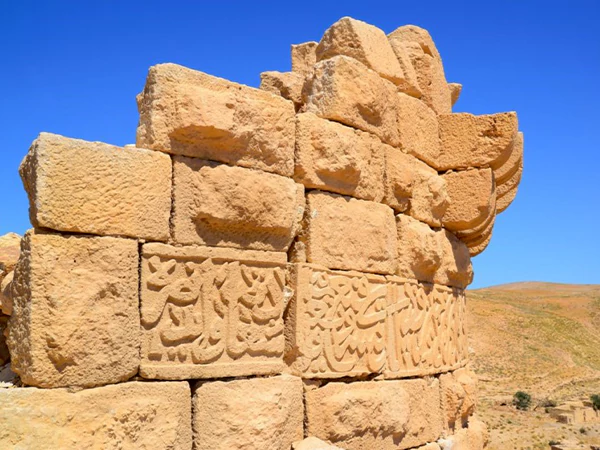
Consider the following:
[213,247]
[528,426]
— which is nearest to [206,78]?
[213,247]

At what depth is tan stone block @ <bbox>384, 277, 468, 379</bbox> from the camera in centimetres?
467

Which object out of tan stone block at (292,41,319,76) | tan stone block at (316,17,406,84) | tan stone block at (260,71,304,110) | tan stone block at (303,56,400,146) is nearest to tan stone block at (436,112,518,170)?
tan stone block at (316,17,406,84)

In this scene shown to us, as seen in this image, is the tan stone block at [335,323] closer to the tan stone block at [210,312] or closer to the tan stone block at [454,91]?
the tan stone block at [210,312]

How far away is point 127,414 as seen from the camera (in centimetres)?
310

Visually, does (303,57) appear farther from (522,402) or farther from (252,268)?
(522,402)

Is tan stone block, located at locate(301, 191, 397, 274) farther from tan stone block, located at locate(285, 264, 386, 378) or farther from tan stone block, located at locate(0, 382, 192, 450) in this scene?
tan stone block, located at locate(0, 382, 192, 450)

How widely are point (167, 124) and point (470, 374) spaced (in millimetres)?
4022

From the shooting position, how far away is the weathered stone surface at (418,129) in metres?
5.04

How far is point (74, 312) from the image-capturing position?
118 inches

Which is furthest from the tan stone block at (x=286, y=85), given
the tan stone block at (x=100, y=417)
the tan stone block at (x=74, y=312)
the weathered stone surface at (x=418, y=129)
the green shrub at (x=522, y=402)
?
the green shrub at (x=522, y=402)

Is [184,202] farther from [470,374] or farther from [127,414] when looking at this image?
[470,374]

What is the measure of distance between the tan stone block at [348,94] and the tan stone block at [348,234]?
55 centimetres

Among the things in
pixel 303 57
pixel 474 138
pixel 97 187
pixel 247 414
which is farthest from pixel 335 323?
pixel 303 57

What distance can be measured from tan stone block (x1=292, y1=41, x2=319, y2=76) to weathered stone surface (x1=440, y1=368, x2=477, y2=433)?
9.36 ft
